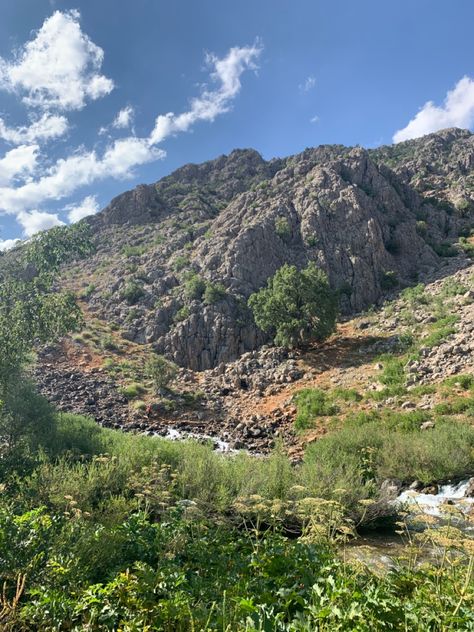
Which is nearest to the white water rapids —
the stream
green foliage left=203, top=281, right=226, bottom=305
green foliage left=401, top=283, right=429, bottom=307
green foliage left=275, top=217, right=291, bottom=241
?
the stream

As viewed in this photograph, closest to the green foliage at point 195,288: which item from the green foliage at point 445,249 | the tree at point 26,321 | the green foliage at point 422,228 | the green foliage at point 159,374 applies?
the green foliage at point 159,374

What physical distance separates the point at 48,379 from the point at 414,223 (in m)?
36.5

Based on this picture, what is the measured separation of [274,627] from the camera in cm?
255

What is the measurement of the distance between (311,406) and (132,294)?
23.1 meters

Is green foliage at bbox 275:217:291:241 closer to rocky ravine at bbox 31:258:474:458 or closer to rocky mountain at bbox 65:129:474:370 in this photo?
rocky mountain at bbox 65:129:474:370

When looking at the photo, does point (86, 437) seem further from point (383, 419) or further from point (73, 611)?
point (383, 419)

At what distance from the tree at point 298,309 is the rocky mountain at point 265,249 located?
3.35 meters

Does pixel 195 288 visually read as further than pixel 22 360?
Yes

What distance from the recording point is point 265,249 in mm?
38500

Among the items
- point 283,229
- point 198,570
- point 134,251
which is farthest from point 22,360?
point 134,251

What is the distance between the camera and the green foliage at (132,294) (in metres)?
38.2

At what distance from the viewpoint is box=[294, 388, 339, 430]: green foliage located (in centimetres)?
1930

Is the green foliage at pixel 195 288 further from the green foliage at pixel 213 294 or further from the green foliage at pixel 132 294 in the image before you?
the green foliage at pixel 132 294

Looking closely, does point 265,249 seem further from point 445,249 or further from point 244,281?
point 445,249
